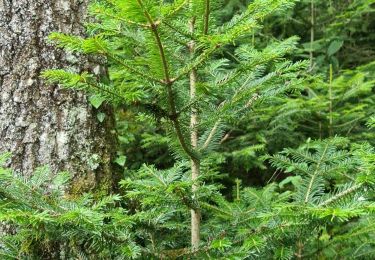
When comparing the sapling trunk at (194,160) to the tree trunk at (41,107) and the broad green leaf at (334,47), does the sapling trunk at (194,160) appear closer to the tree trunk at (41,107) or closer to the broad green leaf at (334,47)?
the tree trunk at (41,107)

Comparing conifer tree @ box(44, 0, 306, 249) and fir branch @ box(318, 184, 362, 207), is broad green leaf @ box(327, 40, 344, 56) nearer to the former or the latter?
conifer tree @ box(44, 0, 306, 249)

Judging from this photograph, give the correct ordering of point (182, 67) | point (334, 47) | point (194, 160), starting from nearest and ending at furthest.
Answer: point (182, 67) < point (194, 160) < point (334, 47)

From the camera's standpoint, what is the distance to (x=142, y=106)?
150 cm

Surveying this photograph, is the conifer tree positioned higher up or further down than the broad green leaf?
further down

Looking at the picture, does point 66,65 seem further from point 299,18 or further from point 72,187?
point 299,18

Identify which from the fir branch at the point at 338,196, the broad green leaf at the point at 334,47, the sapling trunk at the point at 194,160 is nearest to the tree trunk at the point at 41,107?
the sapling trunk at the point at 194,160

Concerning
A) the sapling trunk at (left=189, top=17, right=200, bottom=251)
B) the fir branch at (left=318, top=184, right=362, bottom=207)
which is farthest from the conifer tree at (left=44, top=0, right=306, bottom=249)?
the fir branch at (left=318, top=184, right=362, bottom=207)

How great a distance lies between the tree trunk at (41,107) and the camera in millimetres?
2006

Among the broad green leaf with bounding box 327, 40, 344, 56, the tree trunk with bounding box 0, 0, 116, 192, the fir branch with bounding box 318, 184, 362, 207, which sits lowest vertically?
the fir branch with bounding box 318, 184, 362, 207

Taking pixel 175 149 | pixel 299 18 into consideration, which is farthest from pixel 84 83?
pixel 299 18

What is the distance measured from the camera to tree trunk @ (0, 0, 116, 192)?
79.0 inches

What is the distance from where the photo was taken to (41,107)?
80.4 inches

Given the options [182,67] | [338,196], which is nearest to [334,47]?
[338,196]

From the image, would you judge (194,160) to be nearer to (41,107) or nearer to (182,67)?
(182,67)
